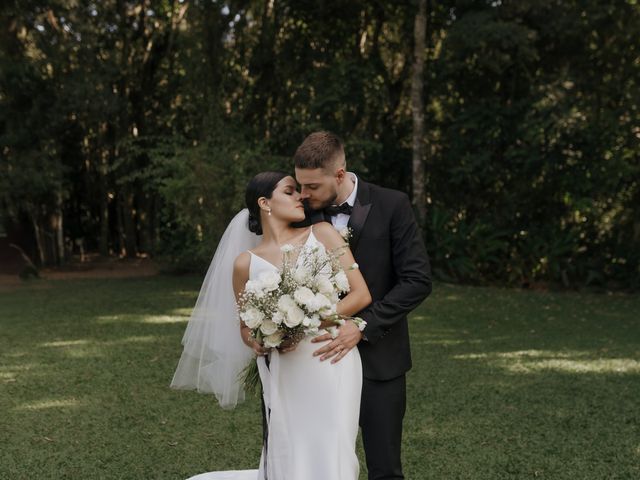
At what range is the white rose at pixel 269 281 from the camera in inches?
125

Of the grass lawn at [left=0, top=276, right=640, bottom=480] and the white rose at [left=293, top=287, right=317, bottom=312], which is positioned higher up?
the white rose at [left=293, top=287, right=317, bottom=312]

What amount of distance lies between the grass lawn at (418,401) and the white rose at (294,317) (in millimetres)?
2426

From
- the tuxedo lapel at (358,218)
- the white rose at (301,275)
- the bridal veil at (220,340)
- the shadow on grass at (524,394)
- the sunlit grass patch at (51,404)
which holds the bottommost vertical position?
the shadow on grass at (524,394)

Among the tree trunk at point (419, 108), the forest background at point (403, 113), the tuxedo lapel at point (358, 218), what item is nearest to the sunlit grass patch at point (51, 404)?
the tuxedo lapel at point (358, 218)

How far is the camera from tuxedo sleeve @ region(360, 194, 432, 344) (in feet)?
11.2

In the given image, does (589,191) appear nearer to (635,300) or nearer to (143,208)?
(635,300)

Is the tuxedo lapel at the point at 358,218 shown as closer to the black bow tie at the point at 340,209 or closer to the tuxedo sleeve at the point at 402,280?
the black bow tie at the point at 340,209

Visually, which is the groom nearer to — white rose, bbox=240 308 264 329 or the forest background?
white rose, bbox=240 308 264 329

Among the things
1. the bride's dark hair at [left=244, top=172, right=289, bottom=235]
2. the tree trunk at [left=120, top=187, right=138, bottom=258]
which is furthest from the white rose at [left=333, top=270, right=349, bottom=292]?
the tree trunk at [left=120, top=187, right=138, bottom=258]

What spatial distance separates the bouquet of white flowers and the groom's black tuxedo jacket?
0.83 ft

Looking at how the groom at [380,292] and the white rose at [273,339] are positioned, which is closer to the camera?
the white rose at [273,339]

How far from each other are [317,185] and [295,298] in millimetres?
533

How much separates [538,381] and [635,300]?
7.14 meters

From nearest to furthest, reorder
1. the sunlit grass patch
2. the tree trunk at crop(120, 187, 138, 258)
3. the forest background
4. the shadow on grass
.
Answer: the shadow on grass < the sunlit grass patch < the forest background < the tree trunk at crop(120, 187, 138, 258)
